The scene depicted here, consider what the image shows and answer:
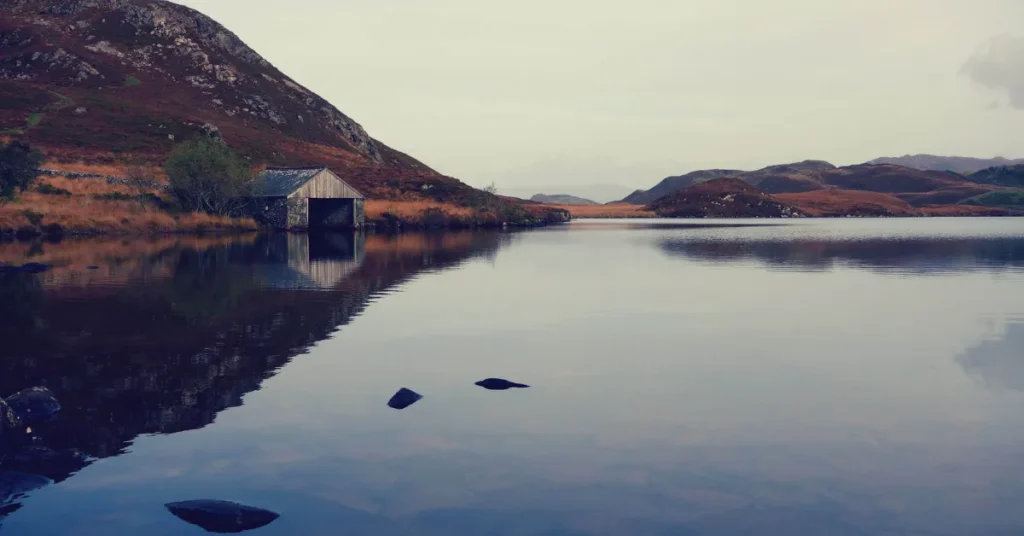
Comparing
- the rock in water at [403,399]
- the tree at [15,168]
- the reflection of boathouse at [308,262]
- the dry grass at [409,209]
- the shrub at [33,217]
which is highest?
the tree at [15,168]

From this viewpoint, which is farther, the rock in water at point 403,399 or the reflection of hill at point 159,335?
the rock in water at point 403,399

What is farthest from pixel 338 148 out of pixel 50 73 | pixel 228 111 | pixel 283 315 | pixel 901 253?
pixel 283 315

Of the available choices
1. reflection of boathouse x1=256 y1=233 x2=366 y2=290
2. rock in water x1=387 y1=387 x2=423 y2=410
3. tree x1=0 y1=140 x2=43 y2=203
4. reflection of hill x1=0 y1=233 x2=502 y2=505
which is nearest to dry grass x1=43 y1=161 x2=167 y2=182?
tree x1=0 y1=140 x2=43 y2=203

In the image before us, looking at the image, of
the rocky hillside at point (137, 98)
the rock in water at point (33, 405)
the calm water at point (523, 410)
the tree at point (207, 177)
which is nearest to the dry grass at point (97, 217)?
the tree at point (207, 177)

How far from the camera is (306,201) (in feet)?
314

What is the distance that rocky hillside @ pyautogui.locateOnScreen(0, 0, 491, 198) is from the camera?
13162 cm

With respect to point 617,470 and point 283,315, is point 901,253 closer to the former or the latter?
point 283,315

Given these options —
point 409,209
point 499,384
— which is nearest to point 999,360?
point 499,384

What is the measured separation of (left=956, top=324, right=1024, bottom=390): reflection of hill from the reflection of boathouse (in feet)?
87.1

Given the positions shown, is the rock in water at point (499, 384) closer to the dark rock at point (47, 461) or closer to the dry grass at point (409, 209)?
the dark rock at point (47, 461)

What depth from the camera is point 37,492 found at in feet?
36.6

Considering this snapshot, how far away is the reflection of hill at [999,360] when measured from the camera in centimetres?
1864

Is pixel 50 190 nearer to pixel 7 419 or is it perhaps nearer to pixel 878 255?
pixel 7 419

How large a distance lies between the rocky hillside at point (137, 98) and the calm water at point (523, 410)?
10003cm
